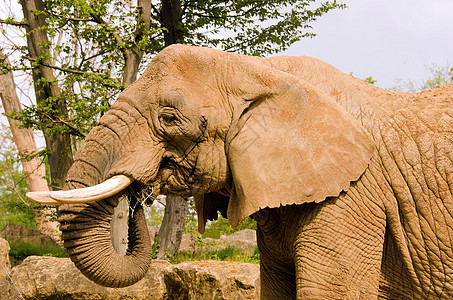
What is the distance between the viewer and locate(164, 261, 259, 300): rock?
6.44m

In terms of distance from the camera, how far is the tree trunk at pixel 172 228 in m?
11.3

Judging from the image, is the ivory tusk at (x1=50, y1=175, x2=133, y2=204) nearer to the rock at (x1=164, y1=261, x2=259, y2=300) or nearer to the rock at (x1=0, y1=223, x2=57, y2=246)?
the rock at (x1=164, y1=261, x2=259, y2=300)

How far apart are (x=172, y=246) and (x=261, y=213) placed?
8358 mm

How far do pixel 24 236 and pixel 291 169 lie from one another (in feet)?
48.5

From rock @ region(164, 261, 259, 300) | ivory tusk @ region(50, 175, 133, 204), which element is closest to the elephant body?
ivory tusk @ region(50, 175, 133, 204)

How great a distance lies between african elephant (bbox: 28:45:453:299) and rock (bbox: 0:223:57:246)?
13447 millimetres

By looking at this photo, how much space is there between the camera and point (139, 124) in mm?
3154

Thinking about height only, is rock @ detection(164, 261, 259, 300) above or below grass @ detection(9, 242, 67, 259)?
below

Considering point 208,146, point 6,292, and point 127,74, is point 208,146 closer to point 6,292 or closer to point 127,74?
point 6,292

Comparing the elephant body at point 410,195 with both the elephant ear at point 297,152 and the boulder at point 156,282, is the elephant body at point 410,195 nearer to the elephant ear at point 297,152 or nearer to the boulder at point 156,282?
the elephant ear at point 297,152

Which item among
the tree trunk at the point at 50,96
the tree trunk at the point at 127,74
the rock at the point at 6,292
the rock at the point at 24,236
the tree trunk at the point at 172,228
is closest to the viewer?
the rock at the point at 6,292

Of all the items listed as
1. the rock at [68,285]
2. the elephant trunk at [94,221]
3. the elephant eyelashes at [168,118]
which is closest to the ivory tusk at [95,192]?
the elephant trunk at [94,221]

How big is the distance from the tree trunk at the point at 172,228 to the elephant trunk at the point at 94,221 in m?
8.21

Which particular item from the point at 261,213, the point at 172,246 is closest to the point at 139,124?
the point at 261,213
